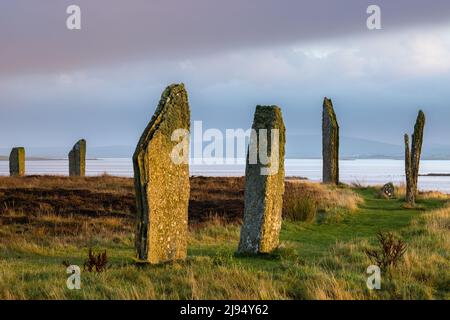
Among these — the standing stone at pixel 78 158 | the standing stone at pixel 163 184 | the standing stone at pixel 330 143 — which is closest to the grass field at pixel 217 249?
the standing stone at pixel 163 184

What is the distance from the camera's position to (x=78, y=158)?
4303 centimetres

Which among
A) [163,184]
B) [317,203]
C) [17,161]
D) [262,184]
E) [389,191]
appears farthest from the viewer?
[17,161]

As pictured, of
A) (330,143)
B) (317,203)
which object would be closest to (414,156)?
(317,203)

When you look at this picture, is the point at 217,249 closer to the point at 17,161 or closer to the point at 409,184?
the point at 409,184

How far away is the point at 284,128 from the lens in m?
15.2

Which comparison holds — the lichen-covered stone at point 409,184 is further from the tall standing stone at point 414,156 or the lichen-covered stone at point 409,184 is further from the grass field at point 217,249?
the grass field at point 217,249

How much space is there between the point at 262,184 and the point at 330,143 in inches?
941

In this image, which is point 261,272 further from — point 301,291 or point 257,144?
point 257,144

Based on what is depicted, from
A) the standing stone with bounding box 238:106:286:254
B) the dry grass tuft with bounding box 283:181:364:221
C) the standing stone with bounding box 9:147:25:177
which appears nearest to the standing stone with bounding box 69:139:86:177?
the standing stone with bounding box 9:147:25:177

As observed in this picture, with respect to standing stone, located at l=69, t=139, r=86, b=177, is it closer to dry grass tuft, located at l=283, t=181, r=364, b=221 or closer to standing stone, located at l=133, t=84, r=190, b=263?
dry grass tuft, located at l=283, t=181, r=364, b=221

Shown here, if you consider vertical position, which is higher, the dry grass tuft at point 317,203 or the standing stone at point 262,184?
the standing stone at point 262,184

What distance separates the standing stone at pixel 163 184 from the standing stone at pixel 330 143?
24.4 m

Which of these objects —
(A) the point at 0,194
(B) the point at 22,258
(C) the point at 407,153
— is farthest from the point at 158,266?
(C) the point at 407,153

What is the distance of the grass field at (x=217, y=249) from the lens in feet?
32.2
